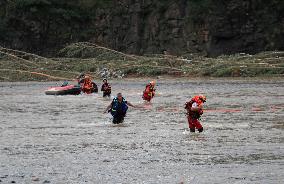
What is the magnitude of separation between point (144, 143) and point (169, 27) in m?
51.5

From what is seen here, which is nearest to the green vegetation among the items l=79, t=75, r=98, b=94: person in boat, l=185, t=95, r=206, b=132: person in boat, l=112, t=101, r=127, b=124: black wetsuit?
l=79, t=75, r=98, b=94: person in boat

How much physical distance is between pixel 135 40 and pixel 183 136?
52.2 metres

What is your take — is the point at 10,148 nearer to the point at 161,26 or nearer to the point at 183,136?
the point at 183,136

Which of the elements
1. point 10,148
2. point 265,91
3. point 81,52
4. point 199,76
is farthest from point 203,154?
point 81,52

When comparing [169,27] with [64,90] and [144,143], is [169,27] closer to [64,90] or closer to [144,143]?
[64,90]

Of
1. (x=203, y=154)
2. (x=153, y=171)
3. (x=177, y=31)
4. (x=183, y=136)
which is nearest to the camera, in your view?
(x=153, y=171)

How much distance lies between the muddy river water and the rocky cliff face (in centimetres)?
3014

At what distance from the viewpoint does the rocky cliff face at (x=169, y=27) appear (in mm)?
72188

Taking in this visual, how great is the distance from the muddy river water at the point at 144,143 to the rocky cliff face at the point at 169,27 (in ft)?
98.9

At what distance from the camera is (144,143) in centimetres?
2372

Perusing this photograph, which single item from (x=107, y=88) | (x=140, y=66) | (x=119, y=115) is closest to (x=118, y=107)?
(x=119, y=115)

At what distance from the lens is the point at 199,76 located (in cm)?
5853

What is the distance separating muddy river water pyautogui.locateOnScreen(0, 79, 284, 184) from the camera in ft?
59.2

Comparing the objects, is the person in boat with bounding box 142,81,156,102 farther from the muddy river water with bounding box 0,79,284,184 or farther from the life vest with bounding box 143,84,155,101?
the muddy river water with bounding box 0,79,284,184
